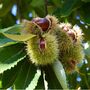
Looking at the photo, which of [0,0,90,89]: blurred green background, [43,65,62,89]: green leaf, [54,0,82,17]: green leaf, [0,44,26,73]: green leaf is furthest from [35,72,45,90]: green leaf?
[54,0,82,17]: green leaf

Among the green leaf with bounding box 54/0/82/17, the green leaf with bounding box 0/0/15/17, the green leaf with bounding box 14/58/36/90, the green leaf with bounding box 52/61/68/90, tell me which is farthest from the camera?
the green leaf with bounding box 0/0/15/17

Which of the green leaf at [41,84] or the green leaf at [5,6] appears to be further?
the green leaf at [5,6]

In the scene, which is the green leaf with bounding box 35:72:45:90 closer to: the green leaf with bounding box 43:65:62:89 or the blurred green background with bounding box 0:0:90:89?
the green leaf with bounding box 43:65:62:89

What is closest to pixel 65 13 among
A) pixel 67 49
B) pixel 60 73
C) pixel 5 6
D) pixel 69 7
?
pixel 69 7

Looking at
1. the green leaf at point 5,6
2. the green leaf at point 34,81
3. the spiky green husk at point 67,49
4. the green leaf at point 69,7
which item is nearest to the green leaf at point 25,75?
the green leaf at point 34,81

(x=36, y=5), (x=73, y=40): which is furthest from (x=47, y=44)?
(x=36, y=5)

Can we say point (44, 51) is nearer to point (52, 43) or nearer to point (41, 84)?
point (52, 43)

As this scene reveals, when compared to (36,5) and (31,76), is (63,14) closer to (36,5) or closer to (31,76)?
A: (31,76)

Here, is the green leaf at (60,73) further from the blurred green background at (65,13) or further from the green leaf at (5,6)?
the green leaf at (5,6)
